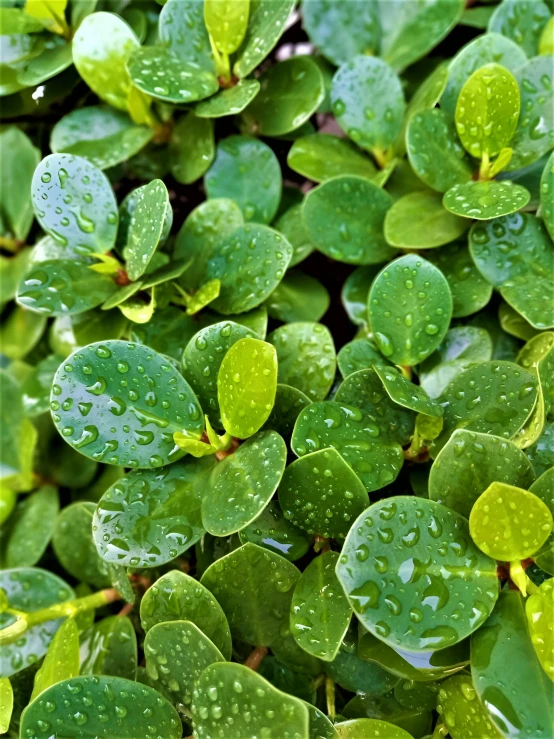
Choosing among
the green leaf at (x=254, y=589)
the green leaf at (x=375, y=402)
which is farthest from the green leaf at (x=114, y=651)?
the green leaf at (x=375, y=402)

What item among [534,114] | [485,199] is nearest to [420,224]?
[485,199]

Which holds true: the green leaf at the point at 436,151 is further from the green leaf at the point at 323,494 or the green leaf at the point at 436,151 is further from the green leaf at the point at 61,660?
the green leaf at the point at 61,660

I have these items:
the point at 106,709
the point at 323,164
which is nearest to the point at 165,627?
the point at 106,709

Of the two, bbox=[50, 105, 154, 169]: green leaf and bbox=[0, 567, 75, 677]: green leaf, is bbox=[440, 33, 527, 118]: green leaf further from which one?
bbox=[0, 567, 75, 677]: green leaf

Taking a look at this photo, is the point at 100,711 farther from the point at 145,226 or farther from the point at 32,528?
the point at 145,226

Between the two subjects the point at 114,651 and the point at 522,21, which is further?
the point at 522,21

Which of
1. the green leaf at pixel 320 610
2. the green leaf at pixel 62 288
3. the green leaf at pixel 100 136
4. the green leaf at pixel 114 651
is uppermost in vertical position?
the green leaf at pixel 100 136
